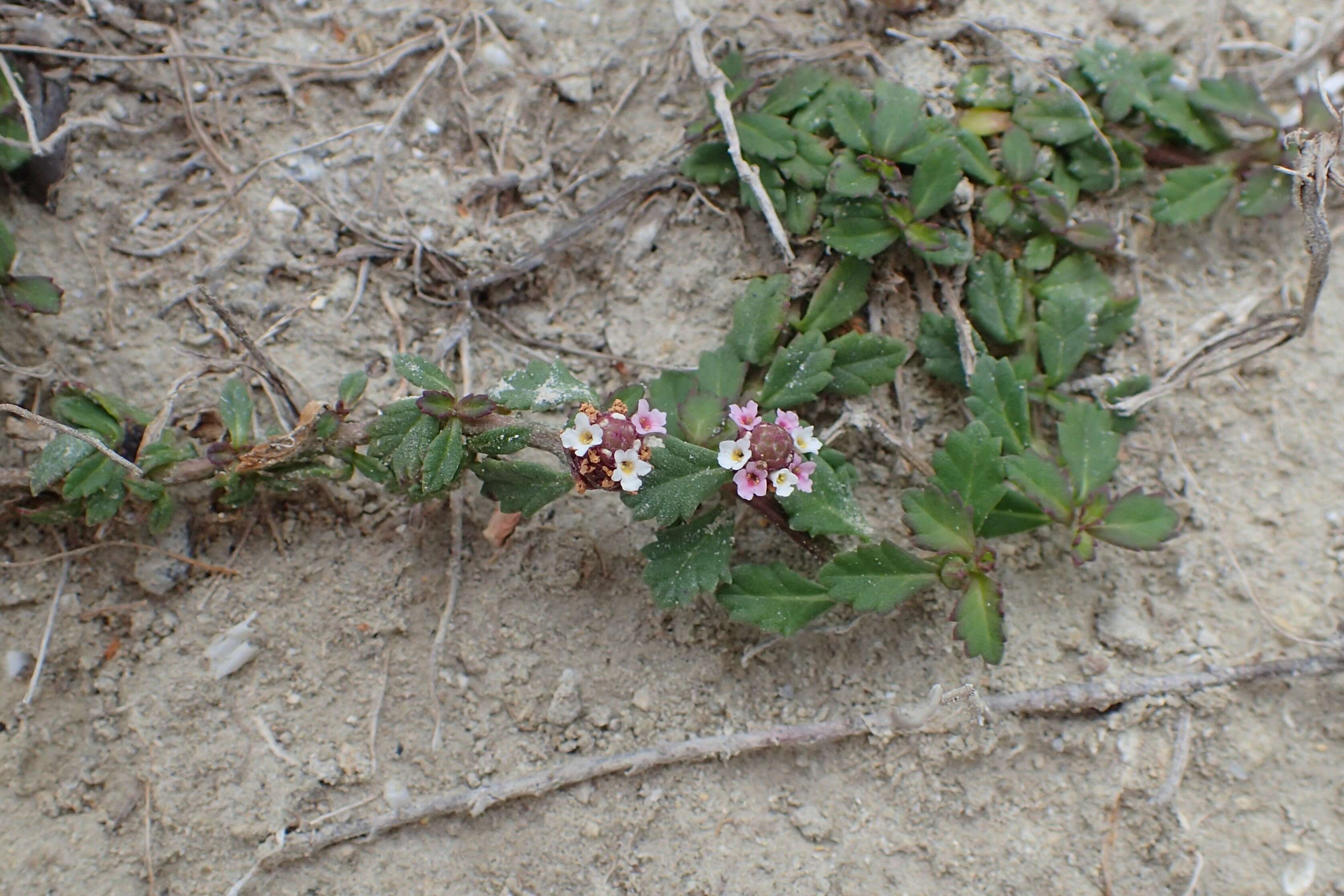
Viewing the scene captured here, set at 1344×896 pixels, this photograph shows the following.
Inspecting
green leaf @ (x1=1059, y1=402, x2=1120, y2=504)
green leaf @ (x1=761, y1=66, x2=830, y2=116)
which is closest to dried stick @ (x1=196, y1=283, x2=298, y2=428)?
green leaf @ (x1=761, y1=66, x2=830, y2=116)

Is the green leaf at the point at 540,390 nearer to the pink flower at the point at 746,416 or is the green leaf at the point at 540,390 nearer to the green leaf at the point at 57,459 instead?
the pink flower at the point at 746,416

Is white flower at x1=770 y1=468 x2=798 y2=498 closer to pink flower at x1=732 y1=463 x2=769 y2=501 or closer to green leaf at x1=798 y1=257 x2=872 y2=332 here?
pink flower at x1=732 y1=463 x2=769 y2=501

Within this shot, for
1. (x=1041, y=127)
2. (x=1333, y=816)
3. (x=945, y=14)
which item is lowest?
(x=1333, y=816)

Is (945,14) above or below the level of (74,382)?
above

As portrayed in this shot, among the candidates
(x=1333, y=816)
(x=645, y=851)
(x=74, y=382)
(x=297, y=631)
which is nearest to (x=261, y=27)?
(x=74, y=382)

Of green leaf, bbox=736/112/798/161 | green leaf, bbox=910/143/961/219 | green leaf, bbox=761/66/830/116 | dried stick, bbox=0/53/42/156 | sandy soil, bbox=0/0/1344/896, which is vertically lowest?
sandy soil, bbox=0/0/1344/896

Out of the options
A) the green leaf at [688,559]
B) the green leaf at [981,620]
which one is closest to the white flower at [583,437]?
the green leaf at [688,559]

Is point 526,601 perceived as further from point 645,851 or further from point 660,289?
point 660,289
